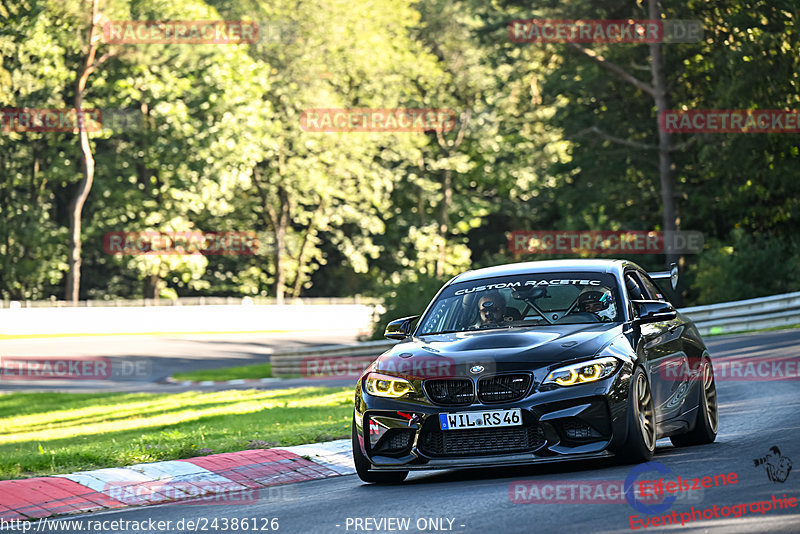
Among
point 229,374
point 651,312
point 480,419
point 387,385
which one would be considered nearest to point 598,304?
point 651,312

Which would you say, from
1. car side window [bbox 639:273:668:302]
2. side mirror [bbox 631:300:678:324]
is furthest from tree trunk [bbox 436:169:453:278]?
side mirror [bbox 631:300:678:324]

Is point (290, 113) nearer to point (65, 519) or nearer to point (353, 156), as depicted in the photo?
point (353, 156)

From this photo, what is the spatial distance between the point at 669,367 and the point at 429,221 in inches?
2366

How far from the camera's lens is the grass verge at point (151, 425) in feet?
35.6

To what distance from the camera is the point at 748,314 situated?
2716 cm

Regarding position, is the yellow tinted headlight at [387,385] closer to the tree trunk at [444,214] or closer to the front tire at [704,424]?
the front tire at [704,424]

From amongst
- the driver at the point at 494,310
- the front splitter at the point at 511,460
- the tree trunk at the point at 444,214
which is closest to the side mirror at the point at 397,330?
the driver at the point at 494,310

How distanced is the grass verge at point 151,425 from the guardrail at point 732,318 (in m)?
4.58

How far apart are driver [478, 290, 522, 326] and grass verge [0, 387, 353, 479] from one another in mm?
2859

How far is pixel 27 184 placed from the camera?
2207 inches

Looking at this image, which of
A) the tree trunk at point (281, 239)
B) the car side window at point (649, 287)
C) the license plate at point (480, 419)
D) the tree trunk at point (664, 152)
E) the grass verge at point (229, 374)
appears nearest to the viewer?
the license plate at point (480, 419)

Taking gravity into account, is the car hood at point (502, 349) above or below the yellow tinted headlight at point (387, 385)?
above

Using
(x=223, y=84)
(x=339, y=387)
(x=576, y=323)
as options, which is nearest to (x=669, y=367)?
(x=576, y=323)

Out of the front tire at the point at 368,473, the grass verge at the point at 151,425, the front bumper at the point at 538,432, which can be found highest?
the front bumper at the point at 538,432
